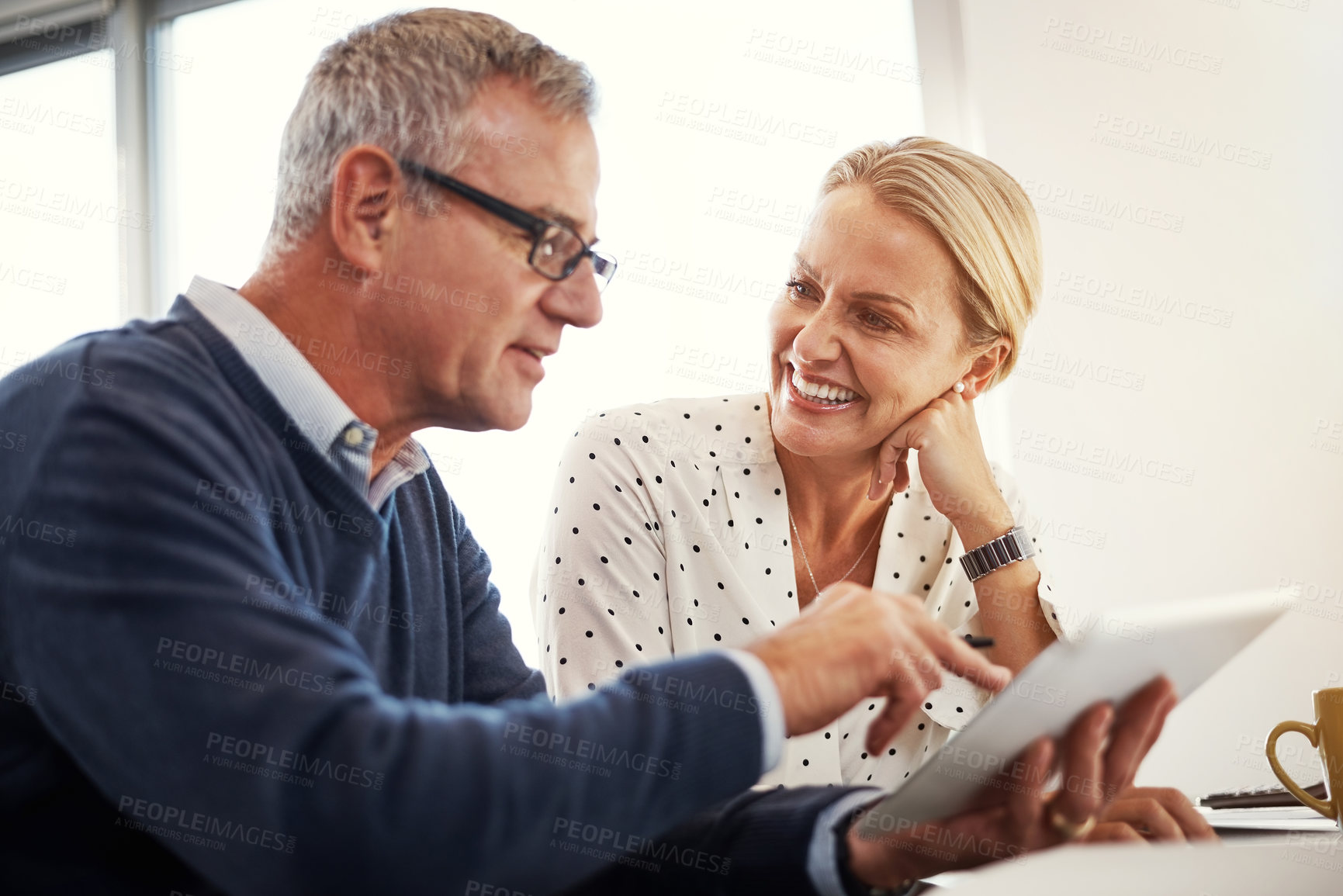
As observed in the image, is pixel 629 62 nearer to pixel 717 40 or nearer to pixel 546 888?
pixel 717 40

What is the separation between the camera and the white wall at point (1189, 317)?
2236 mm

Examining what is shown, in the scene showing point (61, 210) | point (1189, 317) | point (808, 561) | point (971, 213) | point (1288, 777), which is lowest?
point (1288, 777)

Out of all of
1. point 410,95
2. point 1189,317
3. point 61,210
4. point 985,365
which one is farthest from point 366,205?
point 61,210

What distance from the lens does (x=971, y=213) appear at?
163 centimetres

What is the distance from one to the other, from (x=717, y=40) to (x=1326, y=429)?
67.3 inches

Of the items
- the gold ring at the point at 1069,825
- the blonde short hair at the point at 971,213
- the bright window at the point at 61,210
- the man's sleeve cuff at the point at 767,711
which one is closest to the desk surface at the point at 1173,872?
the gold ring at the point at 1069,825

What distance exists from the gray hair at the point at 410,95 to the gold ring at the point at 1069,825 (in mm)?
755

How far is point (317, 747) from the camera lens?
64cm

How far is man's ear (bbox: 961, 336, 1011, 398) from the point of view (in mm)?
1760

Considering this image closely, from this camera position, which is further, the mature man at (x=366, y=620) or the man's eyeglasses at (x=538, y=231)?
the man's eyeglasses at (x=538, y=231)

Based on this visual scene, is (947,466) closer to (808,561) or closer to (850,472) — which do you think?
(850,472)

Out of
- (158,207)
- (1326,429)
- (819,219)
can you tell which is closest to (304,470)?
(819,219)

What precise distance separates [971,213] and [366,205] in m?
1.00

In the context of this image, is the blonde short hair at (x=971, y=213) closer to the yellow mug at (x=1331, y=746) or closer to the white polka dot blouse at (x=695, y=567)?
the white polka dot blouse at (x=695, y=567)
